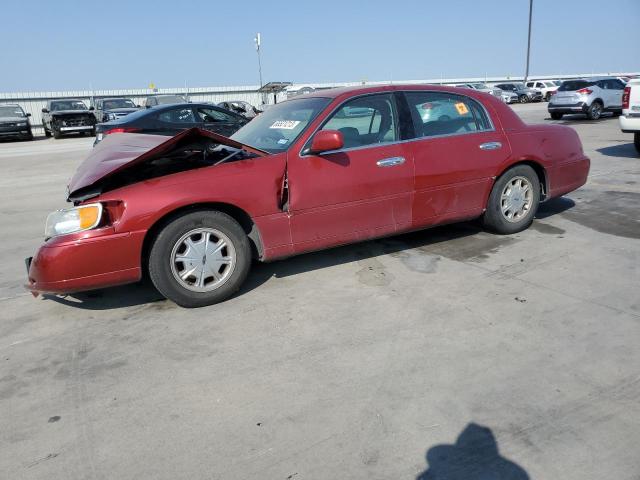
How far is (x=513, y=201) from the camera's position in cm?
508

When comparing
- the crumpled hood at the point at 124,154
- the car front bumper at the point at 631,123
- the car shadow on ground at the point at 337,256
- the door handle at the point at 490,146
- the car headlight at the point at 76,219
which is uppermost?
the crumpled hood at the point at 124,154

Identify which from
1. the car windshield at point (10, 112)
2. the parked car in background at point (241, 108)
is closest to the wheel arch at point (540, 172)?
the parked car in background at point (241, 108)

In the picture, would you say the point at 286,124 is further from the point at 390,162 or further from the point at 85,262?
the point at 85,262

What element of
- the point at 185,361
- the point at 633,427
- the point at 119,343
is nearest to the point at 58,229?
the point at 119,343

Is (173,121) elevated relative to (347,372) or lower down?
elevated

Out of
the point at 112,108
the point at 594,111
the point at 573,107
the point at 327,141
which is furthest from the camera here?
the point at 112,108

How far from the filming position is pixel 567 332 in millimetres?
3174

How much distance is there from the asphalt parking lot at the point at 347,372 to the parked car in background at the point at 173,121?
6775 millimetres

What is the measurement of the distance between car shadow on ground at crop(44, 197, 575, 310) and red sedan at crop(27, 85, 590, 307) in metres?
0.30

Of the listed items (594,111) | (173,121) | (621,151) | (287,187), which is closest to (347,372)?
(287,187)

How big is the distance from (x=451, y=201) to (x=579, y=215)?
217 centimetres

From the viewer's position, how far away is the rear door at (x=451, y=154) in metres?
4.45

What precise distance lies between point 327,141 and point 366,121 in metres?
0.67

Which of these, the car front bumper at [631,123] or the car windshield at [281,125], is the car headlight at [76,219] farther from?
the car front bumper at [631,123]
